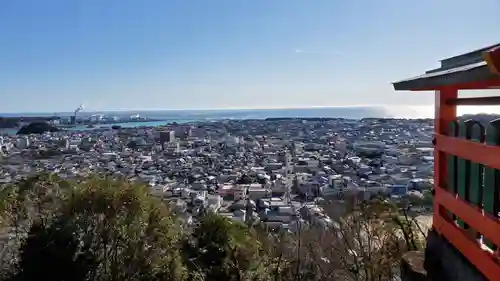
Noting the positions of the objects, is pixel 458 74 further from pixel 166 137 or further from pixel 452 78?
pixel 166 137

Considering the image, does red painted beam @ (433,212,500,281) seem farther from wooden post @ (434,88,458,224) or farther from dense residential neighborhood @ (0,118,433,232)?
dense residential neighborhood @ (0,118,433,232)

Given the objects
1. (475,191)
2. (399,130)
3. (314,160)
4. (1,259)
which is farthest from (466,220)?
(399,130)

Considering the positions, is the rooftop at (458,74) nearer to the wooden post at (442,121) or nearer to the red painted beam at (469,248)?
the wooden post at (442,121)

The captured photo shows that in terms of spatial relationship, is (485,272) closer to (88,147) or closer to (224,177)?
(224,177)

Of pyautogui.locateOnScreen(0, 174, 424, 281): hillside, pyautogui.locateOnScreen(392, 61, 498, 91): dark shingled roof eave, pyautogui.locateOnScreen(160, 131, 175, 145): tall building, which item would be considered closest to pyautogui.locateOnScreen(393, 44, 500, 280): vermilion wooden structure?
pyautogui.locateOnScreen(392, 61, 498, 91): dark shingled roof eave

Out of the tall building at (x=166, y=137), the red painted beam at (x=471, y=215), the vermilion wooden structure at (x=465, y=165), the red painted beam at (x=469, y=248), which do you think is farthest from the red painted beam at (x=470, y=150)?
the tall building at (x=166, y=137)

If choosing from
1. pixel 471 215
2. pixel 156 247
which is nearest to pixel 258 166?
pixel 156 247

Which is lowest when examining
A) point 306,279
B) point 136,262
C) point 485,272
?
point 306,279
